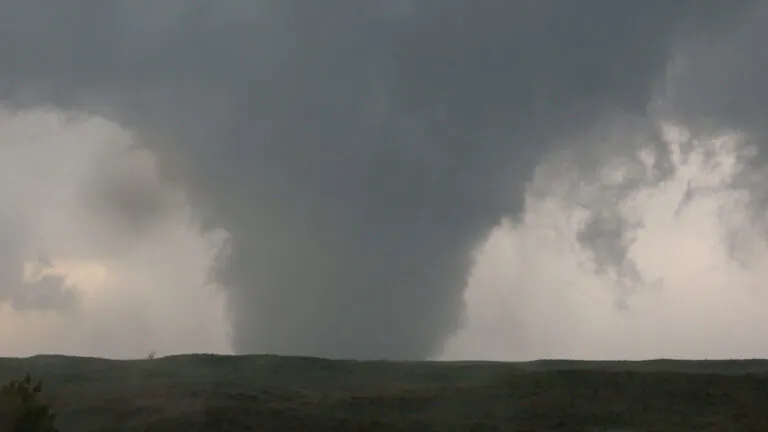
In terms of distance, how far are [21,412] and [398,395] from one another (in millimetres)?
26755

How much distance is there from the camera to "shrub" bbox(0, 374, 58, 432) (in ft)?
108

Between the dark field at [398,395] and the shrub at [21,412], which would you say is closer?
the shrub at [21,412]

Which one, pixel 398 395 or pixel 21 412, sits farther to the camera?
pixel 398 395

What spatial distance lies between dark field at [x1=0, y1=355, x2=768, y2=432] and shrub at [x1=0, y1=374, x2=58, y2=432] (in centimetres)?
1223

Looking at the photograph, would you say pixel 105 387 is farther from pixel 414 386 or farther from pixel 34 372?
pixel 414 386

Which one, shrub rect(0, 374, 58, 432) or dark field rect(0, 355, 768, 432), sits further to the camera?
dark field rect(0, 355, 768, 432)

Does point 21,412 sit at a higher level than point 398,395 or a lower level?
lower

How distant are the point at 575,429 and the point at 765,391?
16.5m

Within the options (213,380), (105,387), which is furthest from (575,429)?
(105,387)

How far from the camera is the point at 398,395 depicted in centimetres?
5338

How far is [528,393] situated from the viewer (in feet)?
175

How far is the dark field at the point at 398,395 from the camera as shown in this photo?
1866 inches

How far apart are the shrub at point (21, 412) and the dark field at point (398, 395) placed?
1223 cm

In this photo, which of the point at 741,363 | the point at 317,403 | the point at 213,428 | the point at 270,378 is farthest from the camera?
the point at 741,363
